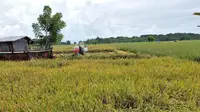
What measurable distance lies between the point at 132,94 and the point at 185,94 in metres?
0.86

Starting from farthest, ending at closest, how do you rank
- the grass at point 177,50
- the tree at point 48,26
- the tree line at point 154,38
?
the tree line at point 154,38, the tree at point 48,26, the grass at point 177,50

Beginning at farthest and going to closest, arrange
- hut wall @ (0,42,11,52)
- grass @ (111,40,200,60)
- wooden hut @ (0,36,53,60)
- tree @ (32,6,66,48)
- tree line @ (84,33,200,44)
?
tree line @ (84,33,200,44) → tree @ (32,6,66,48) → hut wall @ (0,42,11,52) → wooden hut @ (0,36,53,60) → grass @ (111,40,200,60)

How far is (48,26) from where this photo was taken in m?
34.2

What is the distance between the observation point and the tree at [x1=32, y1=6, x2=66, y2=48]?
33844 millimetres

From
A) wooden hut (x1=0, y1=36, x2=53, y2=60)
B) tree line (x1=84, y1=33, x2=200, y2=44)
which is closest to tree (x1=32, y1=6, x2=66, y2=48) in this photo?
wooden hut (x1=0, y1=36, x2=53, y2=60)

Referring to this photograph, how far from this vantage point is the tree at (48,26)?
111ft

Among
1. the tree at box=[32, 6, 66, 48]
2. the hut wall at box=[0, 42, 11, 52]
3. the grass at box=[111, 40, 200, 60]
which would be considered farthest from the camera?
the tree at box=[32, 6, 66, 48]

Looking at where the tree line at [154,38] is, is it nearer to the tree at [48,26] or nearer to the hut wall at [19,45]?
the tree at [48,26]

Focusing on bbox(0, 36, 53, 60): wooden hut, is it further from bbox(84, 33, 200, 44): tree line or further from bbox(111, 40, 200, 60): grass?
bbox(84, 33, 200, 44): tree line

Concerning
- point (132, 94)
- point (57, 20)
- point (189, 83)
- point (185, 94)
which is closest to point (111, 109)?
point (132, 94)

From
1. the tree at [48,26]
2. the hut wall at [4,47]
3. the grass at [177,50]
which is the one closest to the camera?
the grass at [177,50]

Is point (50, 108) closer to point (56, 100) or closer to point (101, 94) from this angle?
point (56, 100)

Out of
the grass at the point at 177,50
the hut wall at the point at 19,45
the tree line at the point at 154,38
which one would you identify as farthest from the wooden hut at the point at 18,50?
the tree line at the point at 154,38

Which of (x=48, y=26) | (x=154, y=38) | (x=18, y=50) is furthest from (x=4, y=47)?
(x=154, y=38)
